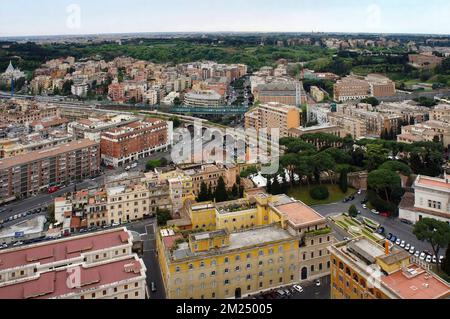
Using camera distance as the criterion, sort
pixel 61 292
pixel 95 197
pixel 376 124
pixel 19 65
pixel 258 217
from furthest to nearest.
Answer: pixel 19 65, pixel 376 124, pixel 95 197, pixel 258 217, pixel 61 292

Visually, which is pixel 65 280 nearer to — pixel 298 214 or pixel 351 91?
pixel 298 214

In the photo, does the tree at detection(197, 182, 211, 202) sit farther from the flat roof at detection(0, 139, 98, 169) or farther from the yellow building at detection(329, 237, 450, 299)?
the flat roof at detection(0, 139, 98, 169)

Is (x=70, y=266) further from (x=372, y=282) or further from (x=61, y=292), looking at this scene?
(x=372, y=282)

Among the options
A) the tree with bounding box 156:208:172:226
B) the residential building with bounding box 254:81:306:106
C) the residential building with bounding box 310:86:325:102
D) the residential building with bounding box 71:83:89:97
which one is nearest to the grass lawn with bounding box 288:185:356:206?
the tree with bounding box 156:208:172:226

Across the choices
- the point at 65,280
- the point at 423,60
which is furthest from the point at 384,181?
the point at 423,60

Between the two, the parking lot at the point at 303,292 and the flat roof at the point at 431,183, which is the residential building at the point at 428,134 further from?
the parking lot at the point at 303,292
